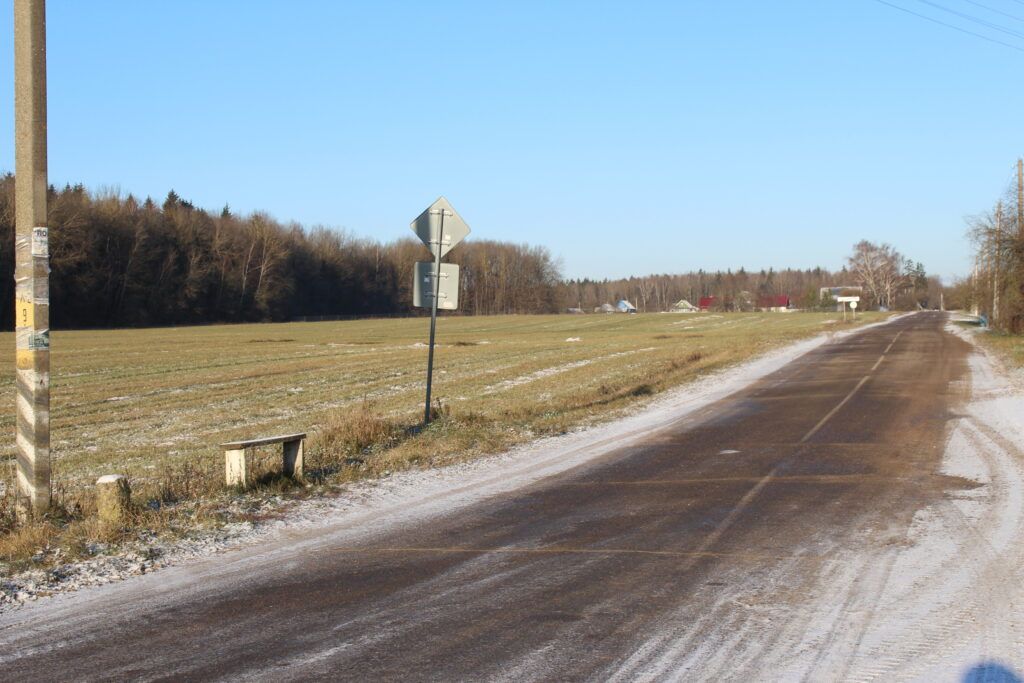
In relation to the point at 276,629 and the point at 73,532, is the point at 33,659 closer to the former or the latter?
the point at 276,629

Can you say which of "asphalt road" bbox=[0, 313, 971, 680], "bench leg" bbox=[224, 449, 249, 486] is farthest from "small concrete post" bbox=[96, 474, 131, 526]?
"asphalt road" bbox=[0, 313, 971, 680]

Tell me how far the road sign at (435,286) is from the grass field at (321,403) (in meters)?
1.85

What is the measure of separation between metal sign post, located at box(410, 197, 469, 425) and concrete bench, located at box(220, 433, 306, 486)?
12.6ft

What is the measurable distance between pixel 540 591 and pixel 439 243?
8241 mm

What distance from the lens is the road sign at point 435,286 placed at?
534 inches

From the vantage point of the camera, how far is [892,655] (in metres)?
4.84

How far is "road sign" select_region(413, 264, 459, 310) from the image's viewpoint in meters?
13.6

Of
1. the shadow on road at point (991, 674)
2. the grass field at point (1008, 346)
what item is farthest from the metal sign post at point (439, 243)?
the grass field at point (1008, 346)

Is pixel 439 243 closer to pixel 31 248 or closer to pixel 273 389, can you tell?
pixel 31 248

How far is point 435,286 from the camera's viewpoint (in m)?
13.7

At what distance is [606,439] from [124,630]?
353 inches

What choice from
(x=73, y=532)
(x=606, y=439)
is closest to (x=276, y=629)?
(x=73, y=532)

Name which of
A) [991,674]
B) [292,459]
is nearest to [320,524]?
[292,459]

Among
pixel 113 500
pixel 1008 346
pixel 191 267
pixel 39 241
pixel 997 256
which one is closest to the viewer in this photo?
pixel 113 500
